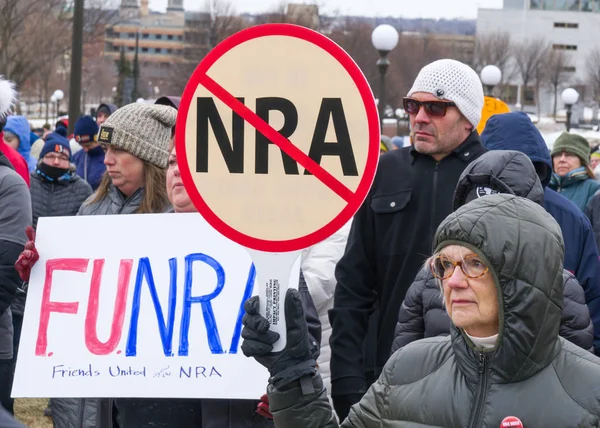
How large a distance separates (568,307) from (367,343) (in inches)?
49.5

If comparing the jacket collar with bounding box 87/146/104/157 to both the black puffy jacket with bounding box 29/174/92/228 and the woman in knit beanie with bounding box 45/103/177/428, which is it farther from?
the woman in knit beanie with bounding box 45/103/177/428

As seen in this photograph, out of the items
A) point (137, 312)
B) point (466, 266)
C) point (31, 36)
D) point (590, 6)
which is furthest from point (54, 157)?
point (590, 6)

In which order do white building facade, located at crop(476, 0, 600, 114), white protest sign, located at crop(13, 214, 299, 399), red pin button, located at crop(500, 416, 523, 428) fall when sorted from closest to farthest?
red pin button, located at crop(500, 416, 523, 428) → white protest sign, located at crop(13, 214, 299, 399) → white building facade, located at crop(476, 0, 600, 114)

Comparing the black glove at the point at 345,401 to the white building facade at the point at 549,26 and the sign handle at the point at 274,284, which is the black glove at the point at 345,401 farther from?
the white building facade at the point at 549,26

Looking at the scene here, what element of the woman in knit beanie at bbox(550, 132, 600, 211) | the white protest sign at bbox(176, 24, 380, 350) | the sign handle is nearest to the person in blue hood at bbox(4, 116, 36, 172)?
the woman in knit beanie at bbox(550, 132, 600, 211)

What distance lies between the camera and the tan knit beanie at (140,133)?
4426mm

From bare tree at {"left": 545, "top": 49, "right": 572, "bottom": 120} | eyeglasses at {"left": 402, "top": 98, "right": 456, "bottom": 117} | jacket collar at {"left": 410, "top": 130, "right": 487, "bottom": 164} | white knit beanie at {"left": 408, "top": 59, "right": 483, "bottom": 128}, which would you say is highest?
white knit beanie at {"left": 408, "top": 59, "right": 483, "bottom": 128}

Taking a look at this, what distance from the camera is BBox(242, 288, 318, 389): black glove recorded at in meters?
2.51

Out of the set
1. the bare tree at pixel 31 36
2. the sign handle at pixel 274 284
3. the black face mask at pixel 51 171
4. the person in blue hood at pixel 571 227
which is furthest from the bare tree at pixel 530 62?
the sign handle at pixel 274 284

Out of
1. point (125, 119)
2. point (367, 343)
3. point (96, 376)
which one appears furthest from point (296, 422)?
point (125, 119)

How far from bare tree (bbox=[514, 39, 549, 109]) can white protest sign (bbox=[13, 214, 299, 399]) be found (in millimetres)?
80290

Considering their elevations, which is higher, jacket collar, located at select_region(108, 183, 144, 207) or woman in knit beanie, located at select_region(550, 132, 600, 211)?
jacket collar, located at select_region(108, 183, 144, 207)

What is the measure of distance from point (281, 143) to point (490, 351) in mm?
734

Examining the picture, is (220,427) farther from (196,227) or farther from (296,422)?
(296,422)
